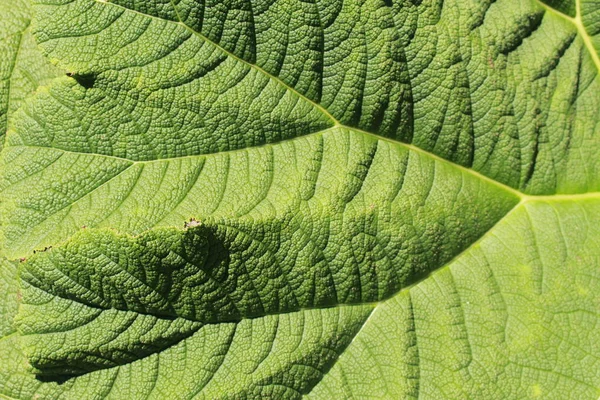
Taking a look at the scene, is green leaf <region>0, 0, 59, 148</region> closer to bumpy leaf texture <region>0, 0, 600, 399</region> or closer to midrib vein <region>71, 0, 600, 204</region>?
bumpy leaf texture <region>0, 0, 600, 399</region>

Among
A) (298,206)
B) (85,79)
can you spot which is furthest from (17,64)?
(298,206)

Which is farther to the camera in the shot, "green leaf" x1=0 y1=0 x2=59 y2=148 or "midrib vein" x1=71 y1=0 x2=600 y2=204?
"green leaf" x1=0 y1=0 x2=59 y2=148

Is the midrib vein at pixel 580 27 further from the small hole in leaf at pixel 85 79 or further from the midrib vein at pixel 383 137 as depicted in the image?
the small hole in leaf at pixel 85 79

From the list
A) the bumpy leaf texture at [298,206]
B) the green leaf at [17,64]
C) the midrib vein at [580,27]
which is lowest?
the bumpy leaf texture at [298,206]

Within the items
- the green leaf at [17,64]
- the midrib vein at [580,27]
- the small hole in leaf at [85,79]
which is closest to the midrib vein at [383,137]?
the midrib vein at [580,27]

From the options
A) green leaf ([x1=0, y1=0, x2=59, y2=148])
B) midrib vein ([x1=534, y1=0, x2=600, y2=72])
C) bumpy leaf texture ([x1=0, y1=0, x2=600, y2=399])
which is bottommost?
bumpy leaf texture ([x1=0, y1=0, x2=600, y2=399])

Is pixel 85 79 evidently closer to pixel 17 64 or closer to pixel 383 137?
pixel 17 64

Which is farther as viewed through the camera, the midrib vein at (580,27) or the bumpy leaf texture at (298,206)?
the midrib vein at (580,27)

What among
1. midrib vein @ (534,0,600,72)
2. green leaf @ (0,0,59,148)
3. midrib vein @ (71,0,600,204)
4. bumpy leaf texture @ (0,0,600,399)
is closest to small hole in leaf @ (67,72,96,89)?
bumpy leaf texture @ (0,0,600,399)

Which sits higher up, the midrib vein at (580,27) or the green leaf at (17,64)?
the midrib vein at (580,27)
